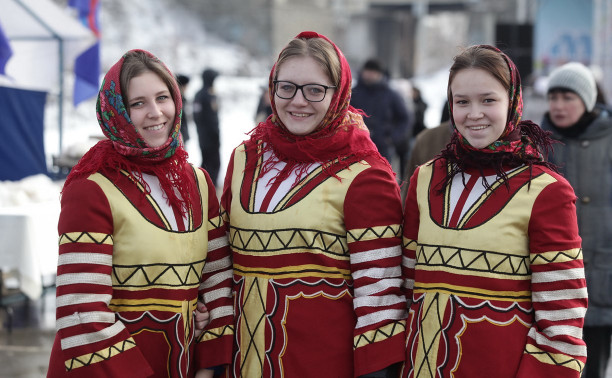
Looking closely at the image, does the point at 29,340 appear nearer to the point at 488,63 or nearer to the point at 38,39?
the point at 38,39

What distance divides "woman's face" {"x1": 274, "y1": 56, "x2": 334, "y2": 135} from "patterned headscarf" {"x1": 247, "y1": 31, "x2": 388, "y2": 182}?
2cm

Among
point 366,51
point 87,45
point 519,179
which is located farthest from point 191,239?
point 366,51

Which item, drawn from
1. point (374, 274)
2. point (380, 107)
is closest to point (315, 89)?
point (374, 274)

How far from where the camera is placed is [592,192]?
10.8 ft

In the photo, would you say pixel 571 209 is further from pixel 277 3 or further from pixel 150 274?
pixel 277 3

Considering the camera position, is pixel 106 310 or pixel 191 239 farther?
pixel 191 239

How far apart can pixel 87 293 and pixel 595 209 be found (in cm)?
225

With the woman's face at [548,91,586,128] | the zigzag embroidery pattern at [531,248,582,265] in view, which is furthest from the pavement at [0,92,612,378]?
the zigzag embroidery pattern at [531,248,582,265]

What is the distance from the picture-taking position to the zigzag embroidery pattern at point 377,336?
211 centimetres

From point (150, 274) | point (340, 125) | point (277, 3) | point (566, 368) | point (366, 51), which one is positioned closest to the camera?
point (566, 368)

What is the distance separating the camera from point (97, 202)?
204 cm

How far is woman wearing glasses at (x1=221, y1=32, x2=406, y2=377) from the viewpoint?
2.12 meters

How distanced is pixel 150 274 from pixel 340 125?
0.69 meters

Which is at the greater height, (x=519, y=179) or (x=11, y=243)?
(x=519, y=179)
